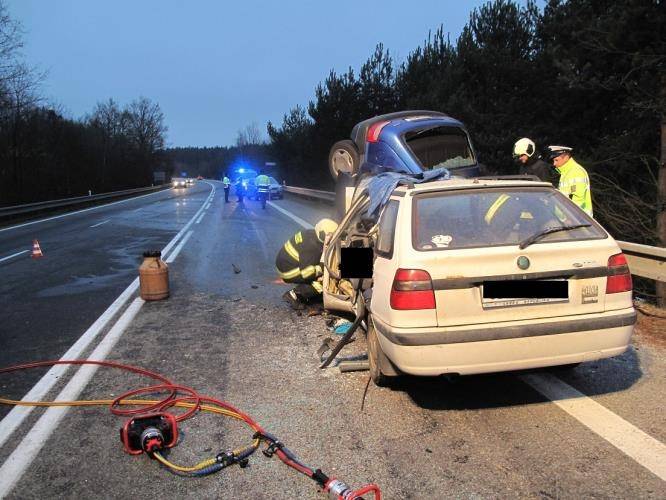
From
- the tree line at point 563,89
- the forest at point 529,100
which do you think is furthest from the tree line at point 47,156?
the tree line at point 563,89

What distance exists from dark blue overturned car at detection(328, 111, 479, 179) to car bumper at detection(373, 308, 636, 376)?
6561mm

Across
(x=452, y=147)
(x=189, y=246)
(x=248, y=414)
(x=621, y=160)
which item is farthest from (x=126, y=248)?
(x=621, y=160)

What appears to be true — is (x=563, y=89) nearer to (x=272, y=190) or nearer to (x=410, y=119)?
(x=410, y=119)

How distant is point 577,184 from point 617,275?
240 cm

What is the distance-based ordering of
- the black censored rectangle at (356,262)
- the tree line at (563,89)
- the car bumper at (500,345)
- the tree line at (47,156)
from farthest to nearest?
the tree line at (47,156)
the tree line at (563,89)
the black censored rectangle at (356,262)
the car bumper at (500,345)

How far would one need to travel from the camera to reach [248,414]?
3926 mm

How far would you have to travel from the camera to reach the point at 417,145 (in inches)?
408

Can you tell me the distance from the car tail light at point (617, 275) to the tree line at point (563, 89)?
14.7 feet

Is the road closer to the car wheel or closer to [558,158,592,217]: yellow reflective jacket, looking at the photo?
[558,158,592,217]: yellow reflective jacket

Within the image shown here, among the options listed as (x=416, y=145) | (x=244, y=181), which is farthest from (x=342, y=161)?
(x=244, y=181)

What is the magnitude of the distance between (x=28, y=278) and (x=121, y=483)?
757 cm

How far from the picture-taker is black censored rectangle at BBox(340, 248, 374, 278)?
472 cm

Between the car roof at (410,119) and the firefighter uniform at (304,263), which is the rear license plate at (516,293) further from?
the car roof at (410,119)

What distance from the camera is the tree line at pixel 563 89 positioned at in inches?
398
